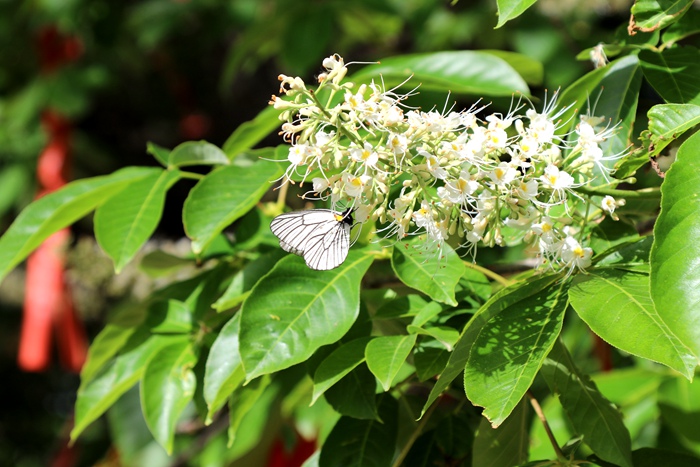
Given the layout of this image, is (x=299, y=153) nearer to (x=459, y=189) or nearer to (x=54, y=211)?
(x=459, y=189)

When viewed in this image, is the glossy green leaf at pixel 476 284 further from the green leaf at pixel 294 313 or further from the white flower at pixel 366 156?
the white flower at pixel 366 156

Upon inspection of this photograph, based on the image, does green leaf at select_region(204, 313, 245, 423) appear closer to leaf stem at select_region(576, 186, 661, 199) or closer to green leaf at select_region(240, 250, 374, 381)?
green leaf at select_region(240, 250, 374, 381)

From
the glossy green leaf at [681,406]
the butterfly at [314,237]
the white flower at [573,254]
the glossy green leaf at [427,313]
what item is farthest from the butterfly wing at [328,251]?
the glossy green leaf at [681,406]

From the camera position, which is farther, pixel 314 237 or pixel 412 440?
pixel 412 440

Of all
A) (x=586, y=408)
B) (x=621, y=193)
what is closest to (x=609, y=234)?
(x=621, y=193)

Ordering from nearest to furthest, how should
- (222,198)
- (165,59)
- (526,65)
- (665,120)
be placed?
1. (665,120)
2. (222,198)
3. (526,65)
4. (165,59)

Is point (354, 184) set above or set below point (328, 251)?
above
